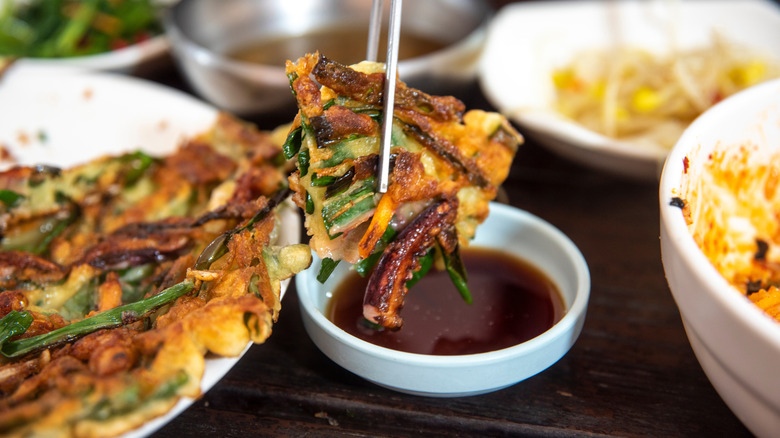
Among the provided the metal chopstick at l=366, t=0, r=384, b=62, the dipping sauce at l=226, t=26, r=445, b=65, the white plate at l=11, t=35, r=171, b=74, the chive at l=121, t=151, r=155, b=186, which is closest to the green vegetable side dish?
the white plate at l=11, t=35, r=171, b=74

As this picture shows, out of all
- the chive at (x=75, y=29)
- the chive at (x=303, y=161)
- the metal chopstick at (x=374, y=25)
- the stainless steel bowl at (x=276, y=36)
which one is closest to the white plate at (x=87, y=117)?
the stainless steel bowl at (x=276, y=36)

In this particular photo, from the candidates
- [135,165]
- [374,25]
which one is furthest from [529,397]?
[135,165]

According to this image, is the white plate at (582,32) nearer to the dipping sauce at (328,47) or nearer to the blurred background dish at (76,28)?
the dipping sauce at (328,47)

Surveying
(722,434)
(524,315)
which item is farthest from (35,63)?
(722,434)

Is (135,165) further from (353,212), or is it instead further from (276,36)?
(276,36)

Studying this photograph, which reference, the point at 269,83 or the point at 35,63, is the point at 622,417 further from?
the point at 35,63

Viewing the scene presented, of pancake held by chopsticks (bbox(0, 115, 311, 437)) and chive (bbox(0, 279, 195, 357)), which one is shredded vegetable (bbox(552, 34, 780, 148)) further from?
chive (bbox(0, 279, 195, 357))
